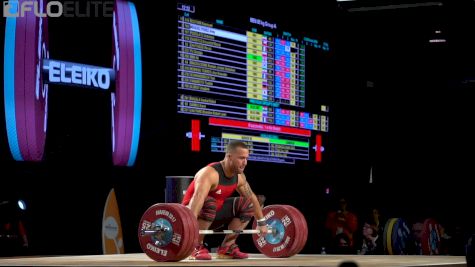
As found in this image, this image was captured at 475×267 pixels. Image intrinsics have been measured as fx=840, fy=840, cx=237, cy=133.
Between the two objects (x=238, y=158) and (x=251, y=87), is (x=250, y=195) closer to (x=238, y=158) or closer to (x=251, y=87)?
(x=238, y=158)

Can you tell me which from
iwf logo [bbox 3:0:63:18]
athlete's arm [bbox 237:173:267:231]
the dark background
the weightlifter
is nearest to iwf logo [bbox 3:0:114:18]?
iwf logo [bbox 3:0:63:18]

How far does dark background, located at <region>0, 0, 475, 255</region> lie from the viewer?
7477mm

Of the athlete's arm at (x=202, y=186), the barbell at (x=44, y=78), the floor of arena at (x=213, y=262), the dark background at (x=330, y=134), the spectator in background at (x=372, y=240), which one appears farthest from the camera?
the spectator in background at (x=372, y=240)

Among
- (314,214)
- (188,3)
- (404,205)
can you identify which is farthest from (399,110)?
(188,3)

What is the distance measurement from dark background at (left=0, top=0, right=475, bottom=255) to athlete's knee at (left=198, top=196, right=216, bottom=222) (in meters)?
1.87

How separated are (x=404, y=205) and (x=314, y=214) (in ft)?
7.31

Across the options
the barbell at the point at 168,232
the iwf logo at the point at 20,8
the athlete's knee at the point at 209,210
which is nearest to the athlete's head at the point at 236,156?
the athlete's knee at the point at 209,210

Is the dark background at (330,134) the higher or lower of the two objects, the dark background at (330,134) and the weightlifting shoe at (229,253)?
the higher

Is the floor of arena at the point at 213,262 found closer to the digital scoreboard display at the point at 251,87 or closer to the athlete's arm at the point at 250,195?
the athlete's arm at the point at 250,195

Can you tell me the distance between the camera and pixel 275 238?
6.74m

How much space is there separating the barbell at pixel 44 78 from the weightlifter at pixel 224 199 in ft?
5.37

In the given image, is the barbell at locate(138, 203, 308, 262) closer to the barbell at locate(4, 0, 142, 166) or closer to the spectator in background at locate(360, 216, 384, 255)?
the barbell at locate(4, 0, 142, 166)

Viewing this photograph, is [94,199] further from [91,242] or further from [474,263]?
[474,263]

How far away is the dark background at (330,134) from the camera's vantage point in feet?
24.5
